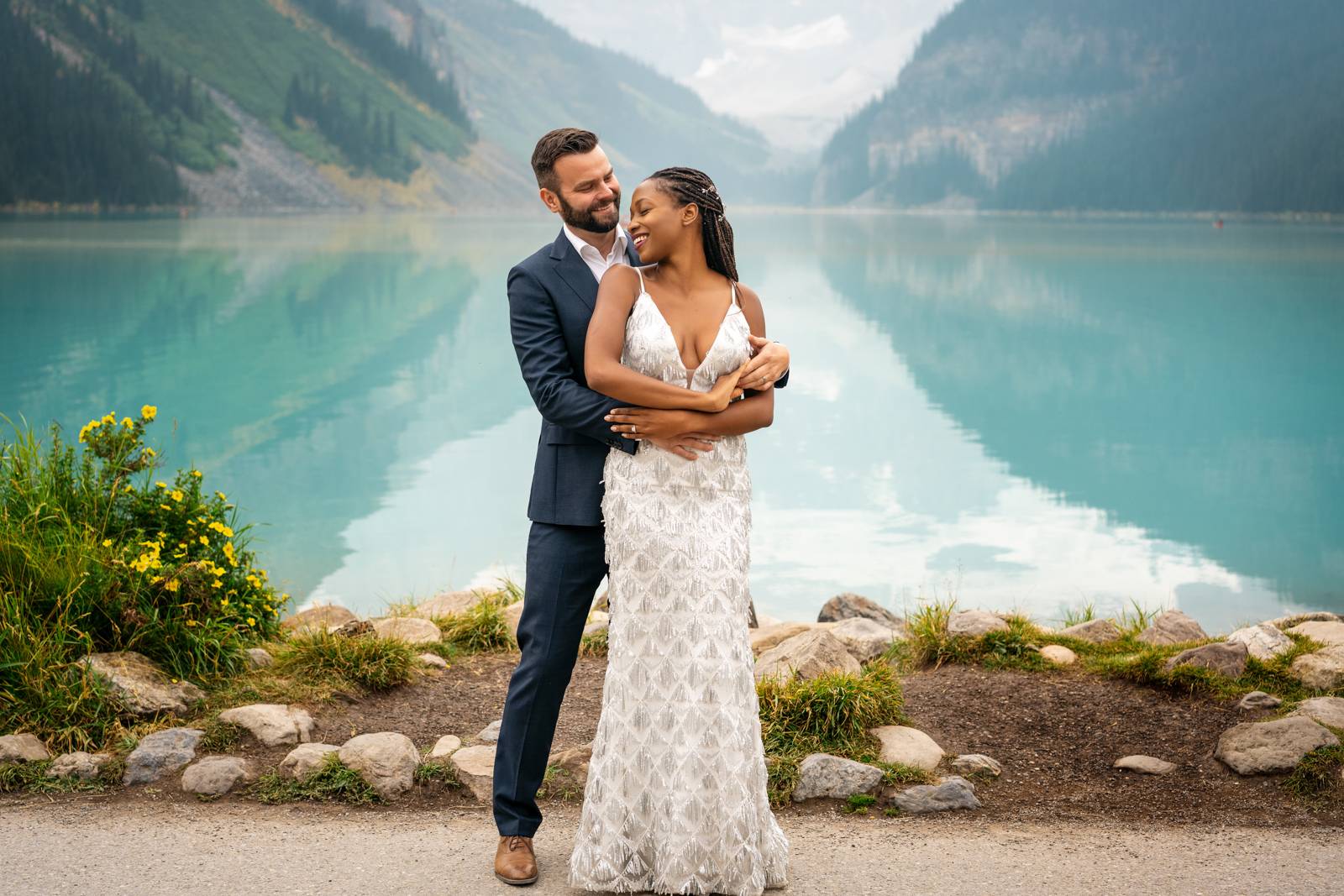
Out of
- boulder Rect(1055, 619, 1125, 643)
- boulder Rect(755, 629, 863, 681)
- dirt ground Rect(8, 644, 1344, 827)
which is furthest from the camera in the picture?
boulder Rect(1055, 619, 1125, 643)

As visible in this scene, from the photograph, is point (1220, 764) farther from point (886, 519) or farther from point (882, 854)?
point (886, 519)

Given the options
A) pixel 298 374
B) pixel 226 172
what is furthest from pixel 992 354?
pixel 226 172

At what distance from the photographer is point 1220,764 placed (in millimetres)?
5566

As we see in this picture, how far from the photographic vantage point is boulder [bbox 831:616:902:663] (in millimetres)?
7465

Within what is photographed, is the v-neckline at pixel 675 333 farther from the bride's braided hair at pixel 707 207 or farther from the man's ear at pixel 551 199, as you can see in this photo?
the man's ear at pixel 551 199

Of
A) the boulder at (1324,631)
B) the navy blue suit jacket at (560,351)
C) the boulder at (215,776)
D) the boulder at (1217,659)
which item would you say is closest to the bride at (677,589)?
the navy blue suit jacket at (560,351)

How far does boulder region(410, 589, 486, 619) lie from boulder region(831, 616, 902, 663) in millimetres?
2635

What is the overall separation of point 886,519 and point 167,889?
51.8 ft

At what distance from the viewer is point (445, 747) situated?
19.1ft

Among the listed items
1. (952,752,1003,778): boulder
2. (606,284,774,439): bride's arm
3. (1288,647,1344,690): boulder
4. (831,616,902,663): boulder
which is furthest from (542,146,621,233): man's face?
(1288,647,1344,690): boulder

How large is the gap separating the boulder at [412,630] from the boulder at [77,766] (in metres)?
2.21

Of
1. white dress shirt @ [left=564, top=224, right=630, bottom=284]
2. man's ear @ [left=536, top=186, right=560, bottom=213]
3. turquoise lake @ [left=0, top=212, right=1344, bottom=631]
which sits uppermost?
man's ear @ [left=536, top=186, right=560, bottom=213]

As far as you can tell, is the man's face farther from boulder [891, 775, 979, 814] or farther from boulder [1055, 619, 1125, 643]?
boulder [1055, 619, 1125, 643]

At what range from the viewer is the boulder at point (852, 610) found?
1029cm
